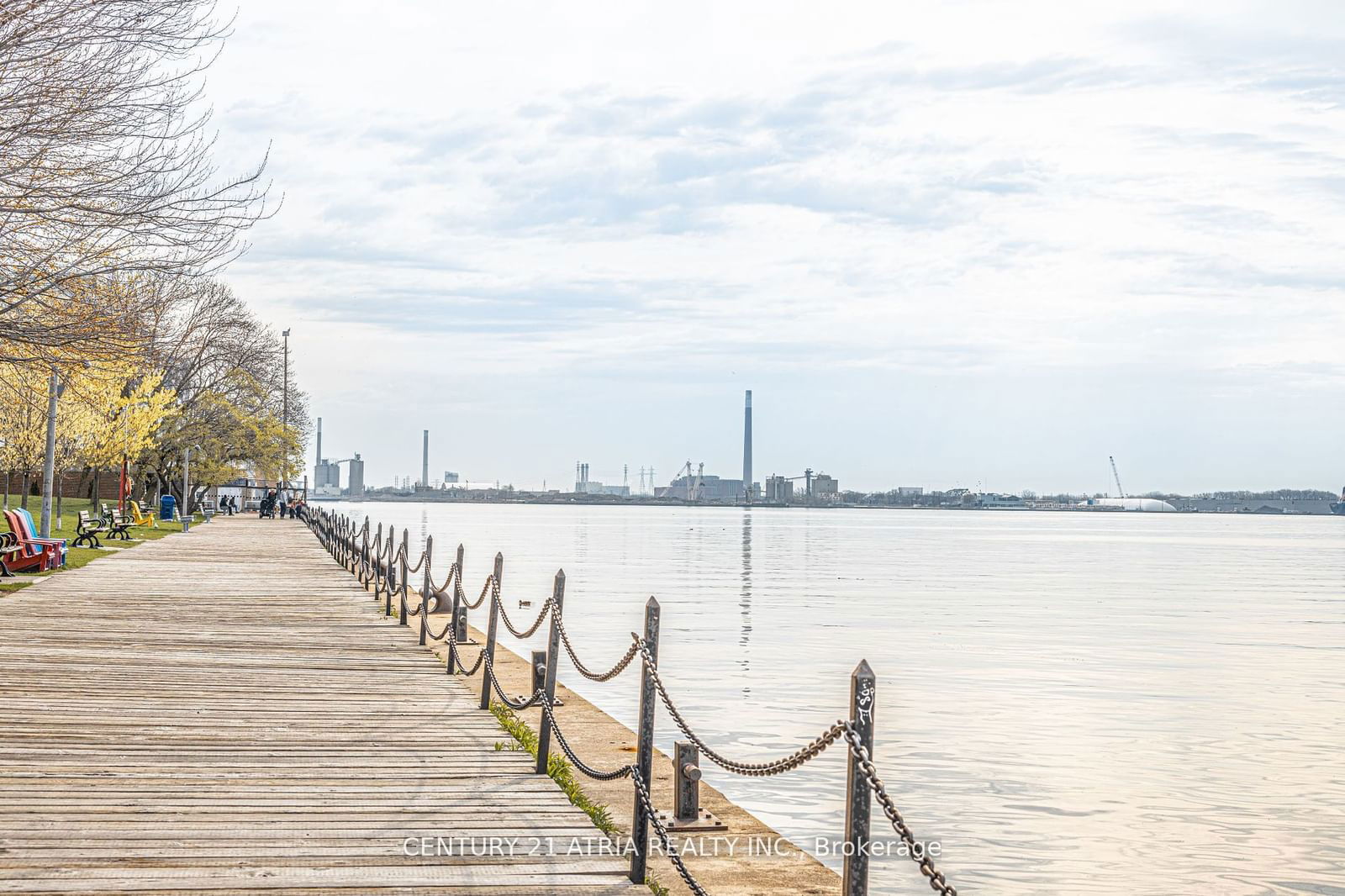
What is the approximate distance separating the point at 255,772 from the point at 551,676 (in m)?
2.32

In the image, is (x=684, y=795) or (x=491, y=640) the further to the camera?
(x=491, y=640)

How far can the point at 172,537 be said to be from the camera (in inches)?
1886

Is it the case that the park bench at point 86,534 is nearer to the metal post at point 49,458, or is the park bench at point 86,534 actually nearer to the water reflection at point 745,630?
the metal post at point 49,458

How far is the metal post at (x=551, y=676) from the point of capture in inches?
386

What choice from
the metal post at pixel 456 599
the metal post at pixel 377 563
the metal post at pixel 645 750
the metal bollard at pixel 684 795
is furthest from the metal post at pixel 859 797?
the metal post at pixel 377 563

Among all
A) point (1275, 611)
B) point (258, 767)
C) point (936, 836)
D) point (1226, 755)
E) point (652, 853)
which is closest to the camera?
point (652, 853)

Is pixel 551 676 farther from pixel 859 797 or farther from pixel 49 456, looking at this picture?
pixel 49 456

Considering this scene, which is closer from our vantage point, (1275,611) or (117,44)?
(117,44)

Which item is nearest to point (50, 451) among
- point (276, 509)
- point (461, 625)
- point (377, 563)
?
point (377, 563)

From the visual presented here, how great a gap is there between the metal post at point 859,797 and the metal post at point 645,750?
2.19 m

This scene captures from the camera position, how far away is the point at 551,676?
1058cm

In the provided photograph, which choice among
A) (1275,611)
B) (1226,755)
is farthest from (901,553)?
(1226,755)

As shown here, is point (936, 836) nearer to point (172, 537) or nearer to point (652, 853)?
point (652, 853)

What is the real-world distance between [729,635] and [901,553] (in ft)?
182
